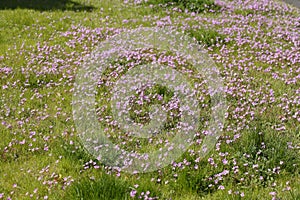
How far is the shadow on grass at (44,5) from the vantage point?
1605 centimetres

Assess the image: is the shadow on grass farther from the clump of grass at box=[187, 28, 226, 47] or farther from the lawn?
the clump of grass at box=[187, 28, 226, 47]

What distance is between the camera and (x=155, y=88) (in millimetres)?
9109

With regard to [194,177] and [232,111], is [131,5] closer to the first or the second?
[232,111]

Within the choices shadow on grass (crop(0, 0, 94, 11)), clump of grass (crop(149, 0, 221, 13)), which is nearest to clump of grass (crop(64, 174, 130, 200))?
clump of grass (crop(149, 0, 221, 13))

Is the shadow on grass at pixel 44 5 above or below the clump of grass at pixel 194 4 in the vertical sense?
below

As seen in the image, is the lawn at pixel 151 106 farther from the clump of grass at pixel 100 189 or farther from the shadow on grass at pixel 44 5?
the shadow on grass at pixel 44 5

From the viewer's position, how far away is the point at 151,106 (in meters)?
8.57

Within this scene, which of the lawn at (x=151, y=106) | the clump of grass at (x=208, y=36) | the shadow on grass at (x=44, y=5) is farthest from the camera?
the shadow on grass at (x=44, y=5)

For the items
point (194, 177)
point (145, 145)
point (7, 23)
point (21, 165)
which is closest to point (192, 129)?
point (145, 145)

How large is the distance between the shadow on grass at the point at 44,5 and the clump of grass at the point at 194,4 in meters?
2.74

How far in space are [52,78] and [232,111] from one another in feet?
14.2

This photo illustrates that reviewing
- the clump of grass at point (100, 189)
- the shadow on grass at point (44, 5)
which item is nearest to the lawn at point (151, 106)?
the clump of grass at point (100, 189)

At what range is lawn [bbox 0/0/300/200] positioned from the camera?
6.34 meters

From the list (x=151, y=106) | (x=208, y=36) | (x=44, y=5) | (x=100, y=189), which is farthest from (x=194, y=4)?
(x=100, y=189)
